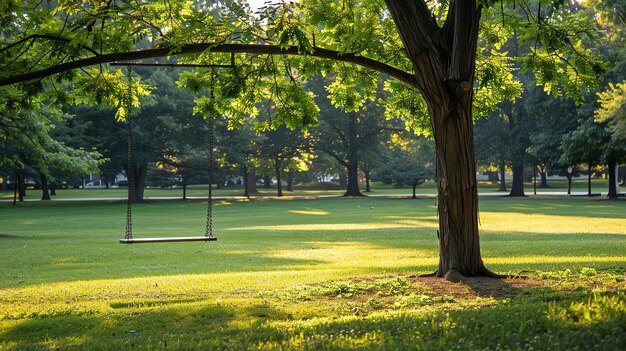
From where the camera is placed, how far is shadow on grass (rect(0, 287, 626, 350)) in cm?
643

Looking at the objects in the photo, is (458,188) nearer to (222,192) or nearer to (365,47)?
(365,47)

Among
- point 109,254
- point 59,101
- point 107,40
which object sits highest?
point 107,40

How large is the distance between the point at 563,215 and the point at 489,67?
23930mm

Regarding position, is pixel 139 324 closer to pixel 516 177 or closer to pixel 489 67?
pixel 489 67

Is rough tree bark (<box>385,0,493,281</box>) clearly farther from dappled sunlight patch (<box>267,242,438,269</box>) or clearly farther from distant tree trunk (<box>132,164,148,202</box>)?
distant tree trunk (<box>132,164,148,202</box>)

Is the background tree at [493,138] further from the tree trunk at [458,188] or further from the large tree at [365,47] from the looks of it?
the tree trunk at [458,188]

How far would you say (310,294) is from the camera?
1074 cm

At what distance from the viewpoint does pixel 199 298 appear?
1105 centimetres

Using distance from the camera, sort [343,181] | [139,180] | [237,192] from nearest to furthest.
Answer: [139,180]
[237,192]
[343,181]

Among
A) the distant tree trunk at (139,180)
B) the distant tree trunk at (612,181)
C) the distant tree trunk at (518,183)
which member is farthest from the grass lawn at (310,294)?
the distant tree trunk at (518,183)

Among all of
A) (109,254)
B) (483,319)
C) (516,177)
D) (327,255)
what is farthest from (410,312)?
(516,177)

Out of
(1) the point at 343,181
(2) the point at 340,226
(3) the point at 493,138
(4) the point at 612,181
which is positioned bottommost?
(2) the point at 340,226

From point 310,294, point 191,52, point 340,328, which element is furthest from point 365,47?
point 340,328

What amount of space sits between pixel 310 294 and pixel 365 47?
4.76 m
